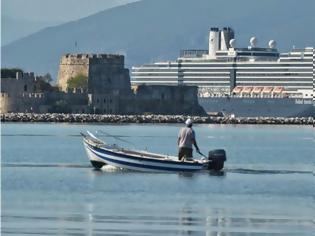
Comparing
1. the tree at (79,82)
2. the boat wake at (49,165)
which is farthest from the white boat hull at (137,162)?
the tree at (79,82)

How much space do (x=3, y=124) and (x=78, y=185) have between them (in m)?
55.3

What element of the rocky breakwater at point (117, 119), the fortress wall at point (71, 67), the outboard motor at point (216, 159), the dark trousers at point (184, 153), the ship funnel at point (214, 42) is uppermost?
the ship funnel at point (214, 42)

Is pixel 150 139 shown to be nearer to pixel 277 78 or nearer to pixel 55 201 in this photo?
pixel 55 201

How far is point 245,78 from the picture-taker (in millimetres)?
112438

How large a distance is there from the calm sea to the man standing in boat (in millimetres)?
501

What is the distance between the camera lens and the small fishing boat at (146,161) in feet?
102

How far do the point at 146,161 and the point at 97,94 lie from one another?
226 feet

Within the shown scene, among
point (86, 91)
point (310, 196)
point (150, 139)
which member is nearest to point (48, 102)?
point (86, 91)

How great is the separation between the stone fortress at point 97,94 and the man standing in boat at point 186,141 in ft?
213

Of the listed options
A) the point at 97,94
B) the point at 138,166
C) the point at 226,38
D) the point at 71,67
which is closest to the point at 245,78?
the point at 71,67

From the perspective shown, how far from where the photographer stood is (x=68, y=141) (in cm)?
5416

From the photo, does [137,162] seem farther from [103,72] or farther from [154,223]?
[103,72]

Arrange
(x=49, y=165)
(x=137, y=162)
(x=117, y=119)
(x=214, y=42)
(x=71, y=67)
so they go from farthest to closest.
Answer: (x=214, y=42), (x=71, y=67), (x=117, y=119), (x=49, y=165), (x=137, y=162)

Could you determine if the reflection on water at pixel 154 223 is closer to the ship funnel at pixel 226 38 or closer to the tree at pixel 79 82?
the tree at pixel 79 82
